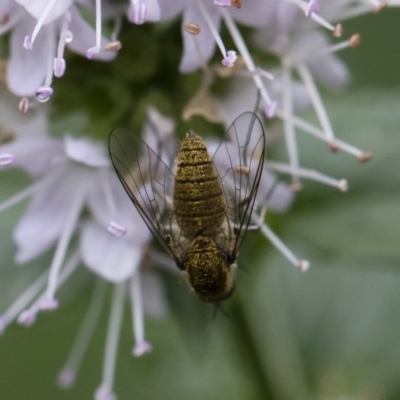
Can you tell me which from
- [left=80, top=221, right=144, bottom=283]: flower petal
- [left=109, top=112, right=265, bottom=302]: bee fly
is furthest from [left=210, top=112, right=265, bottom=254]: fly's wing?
[left=80, top=221, right=144, bottom=283]: flower petal

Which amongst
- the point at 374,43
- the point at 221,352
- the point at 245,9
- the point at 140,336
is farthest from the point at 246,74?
the point at 374,43

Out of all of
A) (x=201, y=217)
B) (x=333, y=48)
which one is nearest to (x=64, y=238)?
(x=201, y=217)

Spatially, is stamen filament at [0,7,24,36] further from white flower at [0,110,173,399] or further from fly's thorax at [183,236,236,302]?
fly's thorax at [183,236,236,302]

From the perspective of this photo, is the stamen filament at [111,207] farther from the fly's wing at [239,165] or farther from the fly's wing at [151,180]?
the fly's wing at [239,165]

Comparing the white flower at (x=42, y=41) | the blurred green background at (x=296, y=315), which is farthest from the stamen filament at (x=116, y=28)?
the blurred green background at (x=296, y=315)

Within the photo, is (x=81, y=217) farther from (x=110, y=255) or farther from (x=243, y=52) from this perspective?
(x=243, y=52)

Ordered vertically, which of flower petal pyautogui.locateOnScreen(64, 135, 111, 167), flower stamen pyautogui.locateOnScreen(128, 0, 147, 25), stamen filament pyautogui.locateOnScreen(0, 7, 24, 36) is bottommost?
flower petal pyautogui.locateOnScreen(64, 135, 111, 167)

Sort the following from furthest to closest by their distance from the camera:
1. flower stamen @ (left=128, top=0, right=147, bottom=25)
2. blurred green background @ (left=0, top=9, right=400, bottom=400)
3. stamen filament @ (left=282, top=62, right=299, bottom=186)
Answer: blurred green background @ (left=0, top=9, right=400, bottom=400) → stamen filament @ (left=282, top=62, right=299, bottom=186) → flower stamen @ (left=128, top=0, right=147, bottom=25)
